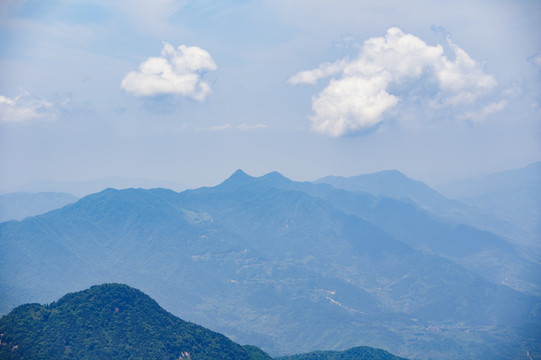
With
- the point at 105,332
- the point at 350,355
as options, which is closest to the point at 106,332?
the point at 105,332

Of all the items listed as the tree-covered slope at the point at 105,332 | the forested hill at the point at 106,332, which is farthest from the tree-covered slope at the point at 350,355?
the tree-covered slope at the point at 105,332

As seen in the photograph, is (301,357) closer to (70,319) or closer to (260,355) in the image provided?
(260,355)

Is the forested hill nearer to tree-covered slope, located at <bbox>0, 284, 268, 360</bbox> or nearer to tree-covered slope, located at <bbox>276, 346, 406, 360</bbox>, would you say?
tree-covered slope, located at <bbox>0, 284, 268, 360</bbox>

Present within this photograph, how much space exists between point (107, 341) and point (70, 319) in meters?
12.3

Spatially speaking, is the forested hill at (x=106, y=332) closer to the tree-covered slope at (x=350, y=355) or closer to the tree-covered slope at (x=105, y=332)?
the tree-covered slope at (x=105, y=332)

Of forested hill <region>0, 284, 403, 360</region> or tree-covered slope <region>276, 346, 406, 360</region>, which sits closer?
forested hill <region>0, 284, 403, 360</region>

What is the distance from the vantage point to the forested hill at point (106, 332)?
130m

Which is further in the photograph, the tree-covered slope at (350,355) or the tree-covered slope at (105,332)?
the tree-covered slope at (350,355)

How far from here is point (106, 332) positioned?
137375mm

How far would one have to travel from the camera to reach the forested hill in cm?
13050

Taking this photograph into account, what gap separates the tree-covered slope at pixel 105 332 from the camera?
130 m

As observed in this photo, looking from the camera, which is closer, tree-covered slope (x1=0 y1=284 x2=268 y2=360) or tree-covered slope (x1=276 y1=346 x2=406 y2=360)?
tree-covered slope (x1=0 y1=284 x2=268 y2=360)

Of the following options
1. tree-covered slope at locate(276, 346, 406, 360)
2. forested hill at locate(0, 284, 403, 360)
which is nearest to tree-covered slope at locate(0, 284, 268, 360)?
forested hill at locate(0, 284, 403, 360)

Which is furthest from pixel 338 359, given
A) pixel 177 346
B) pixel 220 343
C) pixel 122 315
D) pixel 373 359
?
pixel 122 315
